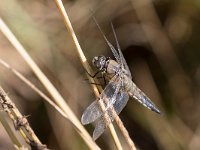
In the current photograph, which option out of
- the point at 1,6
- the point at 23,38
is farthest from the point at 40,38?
the point at 1,6

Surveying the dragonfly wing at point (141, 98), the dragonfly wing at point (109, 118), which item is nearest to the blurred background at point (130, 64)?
the dragonfly wing at point (141, 98)

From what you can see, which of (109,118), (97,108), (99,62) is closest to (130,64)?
(99,62)

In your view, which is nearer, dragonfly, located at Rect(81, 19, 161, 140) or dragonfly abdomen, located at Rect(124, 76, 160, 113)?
dragonfly, located at Rect(81, 19, 161, 140)

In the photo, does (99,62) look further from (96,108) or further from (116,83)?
(96,108)

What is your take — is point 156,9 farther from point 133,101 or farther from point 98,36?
point 133,101

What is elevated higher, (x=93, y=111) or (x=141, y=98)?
(x=93, y=111)

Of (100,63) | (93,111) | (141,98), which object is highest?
(100,63)

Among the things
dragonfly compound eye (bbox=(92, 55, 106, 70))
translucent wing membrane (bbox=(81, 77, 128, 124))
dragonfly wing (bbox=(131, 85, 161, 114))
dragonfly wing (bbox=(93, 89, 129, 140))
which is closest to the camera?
dragonfly wing (bbox=(93, 89, 129, 140))

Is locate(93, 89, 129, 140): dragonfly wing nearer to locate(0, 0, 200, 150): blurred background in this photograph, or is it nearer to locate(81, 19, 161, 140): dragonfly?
locate(81, 19, 161, 140): dragonfly

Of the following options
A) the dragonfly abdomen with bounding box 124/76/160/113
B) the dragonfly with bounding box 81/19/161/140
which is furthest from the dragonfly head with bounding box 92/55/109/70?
the dragonfly abdomen with bounding box 124/76/160/113
